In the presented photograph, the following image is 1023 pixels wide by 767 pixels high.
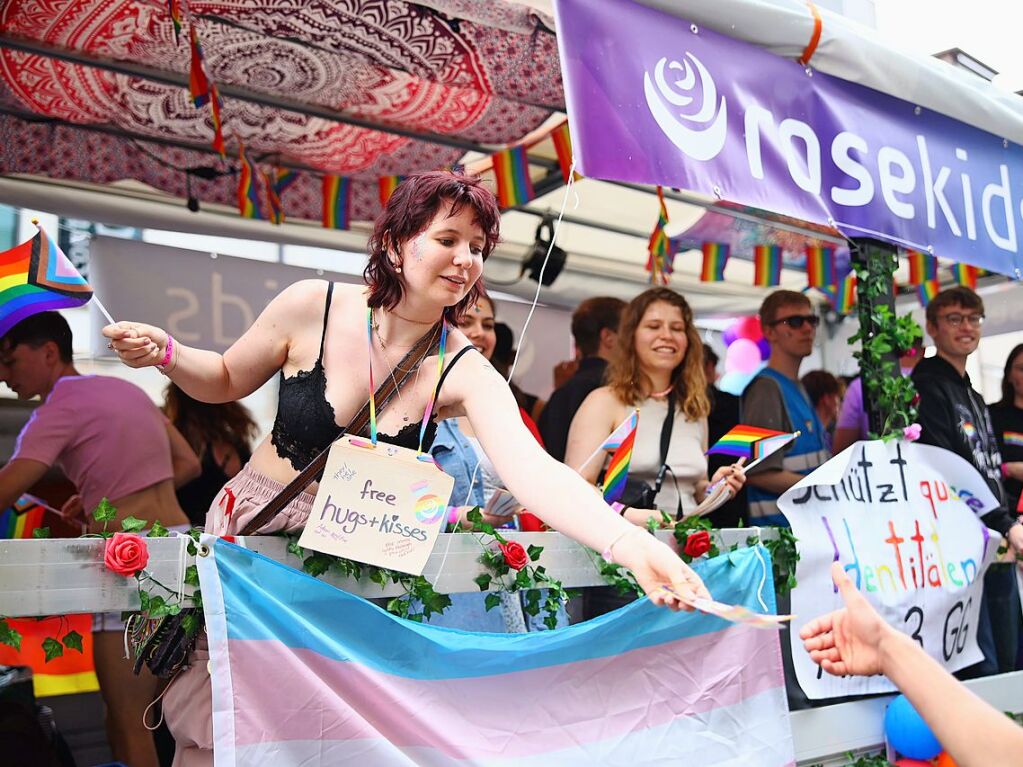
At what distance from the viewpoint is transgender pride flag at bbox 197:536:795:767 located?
6.43ft

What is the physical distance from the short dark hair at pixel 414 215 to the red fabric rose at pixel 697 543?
3.35 feet

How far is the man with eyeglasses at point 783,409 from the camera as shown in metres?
3.75

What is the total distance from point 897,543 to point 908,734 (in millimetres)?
646

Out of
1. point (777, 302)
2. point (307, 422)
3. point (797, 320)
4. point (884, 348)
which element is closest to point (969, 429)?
point (884, 348)

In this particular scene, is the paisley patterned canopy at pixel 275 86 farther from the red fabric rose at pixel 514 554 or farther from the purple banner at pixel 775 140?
the red fabric rose at pixel 514 554

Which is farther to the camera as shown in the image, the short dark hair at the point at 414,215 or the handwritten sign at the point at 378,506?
the short dark hair at the point at 414,215

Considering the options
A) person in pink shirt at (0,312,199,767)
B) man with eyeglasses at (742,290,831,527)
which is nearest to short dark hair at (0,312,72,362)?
person in pink shirt at (0,312,199,767)

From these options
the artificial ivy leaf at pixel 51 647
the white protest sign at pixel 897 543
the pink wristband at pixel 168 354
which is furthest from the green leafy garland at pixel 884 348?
the artificial ivy leaf at pixel 51 647

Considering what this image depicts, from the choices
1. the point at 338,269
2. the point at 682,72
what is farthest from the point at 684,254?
the point at 682,72

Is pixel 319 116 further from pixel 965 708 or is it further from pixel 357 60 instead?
pixel 965 708

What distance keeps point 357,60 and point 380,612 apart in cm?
270

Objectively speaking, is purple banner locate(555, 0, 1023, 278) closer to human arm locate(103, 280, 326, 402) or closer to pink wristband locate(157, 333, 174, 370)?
human arm locate(103, 280, 326, 402)

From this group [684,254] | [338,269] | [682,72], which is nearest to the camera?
[682,72]

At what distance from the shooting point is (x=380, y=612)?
82.8 inches
